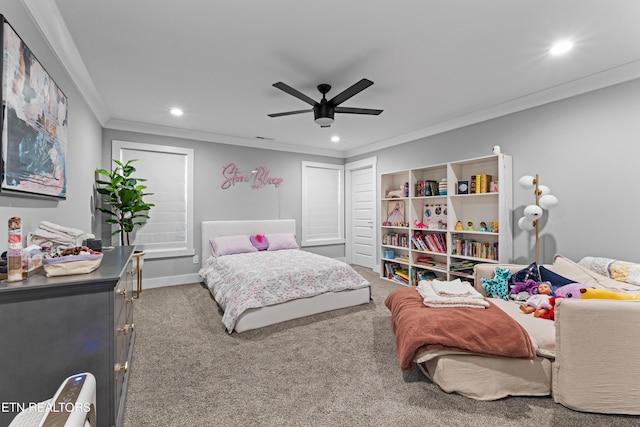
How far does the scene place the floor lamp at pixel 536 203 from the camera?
116 inches

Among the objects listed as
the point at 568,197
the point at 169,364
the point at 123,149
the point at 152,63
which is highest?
the point at 152,63

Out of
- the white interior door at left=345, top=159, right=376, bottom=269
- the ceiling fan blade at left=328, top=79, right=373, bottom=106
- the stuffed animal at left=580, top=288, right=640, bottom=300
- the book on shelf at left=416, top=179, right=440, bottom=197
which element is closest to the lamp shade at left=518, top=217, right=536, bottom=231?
the stuffed animal at left=580, top=288, right=640, bottom=300

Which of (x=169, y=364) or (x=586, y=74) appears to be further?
(x=586, y=74)

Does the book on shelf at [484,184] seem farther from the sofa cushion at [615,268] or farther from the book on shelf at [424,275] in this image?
the book on shelf at [424,275]

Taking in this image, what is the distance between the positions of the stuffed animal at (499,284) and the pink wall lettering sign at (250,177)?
3.88 metres

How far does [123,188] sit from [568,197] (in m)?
5.30

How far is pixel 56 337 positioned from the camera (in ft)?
4.30

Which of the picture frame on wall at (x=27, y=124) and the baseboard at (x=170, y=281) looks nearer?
the picture frame on wall at (x=27, y=124)

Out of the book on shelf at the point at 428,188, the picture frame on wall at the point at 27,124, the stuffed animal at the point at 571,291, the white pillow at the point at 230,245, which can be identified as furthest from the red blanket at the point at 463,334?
the white pillow at the point at 230,245

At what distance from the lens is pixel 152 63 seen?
261cm

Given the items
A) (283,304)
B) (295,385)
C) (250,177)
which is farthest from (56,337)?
(250,177)

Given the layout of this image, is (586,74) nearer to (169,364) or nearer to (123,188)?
(169,364)

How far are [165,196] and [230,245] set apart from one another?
129 cm

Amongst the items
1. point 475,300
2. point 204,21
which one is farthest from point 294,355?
point 204,21
